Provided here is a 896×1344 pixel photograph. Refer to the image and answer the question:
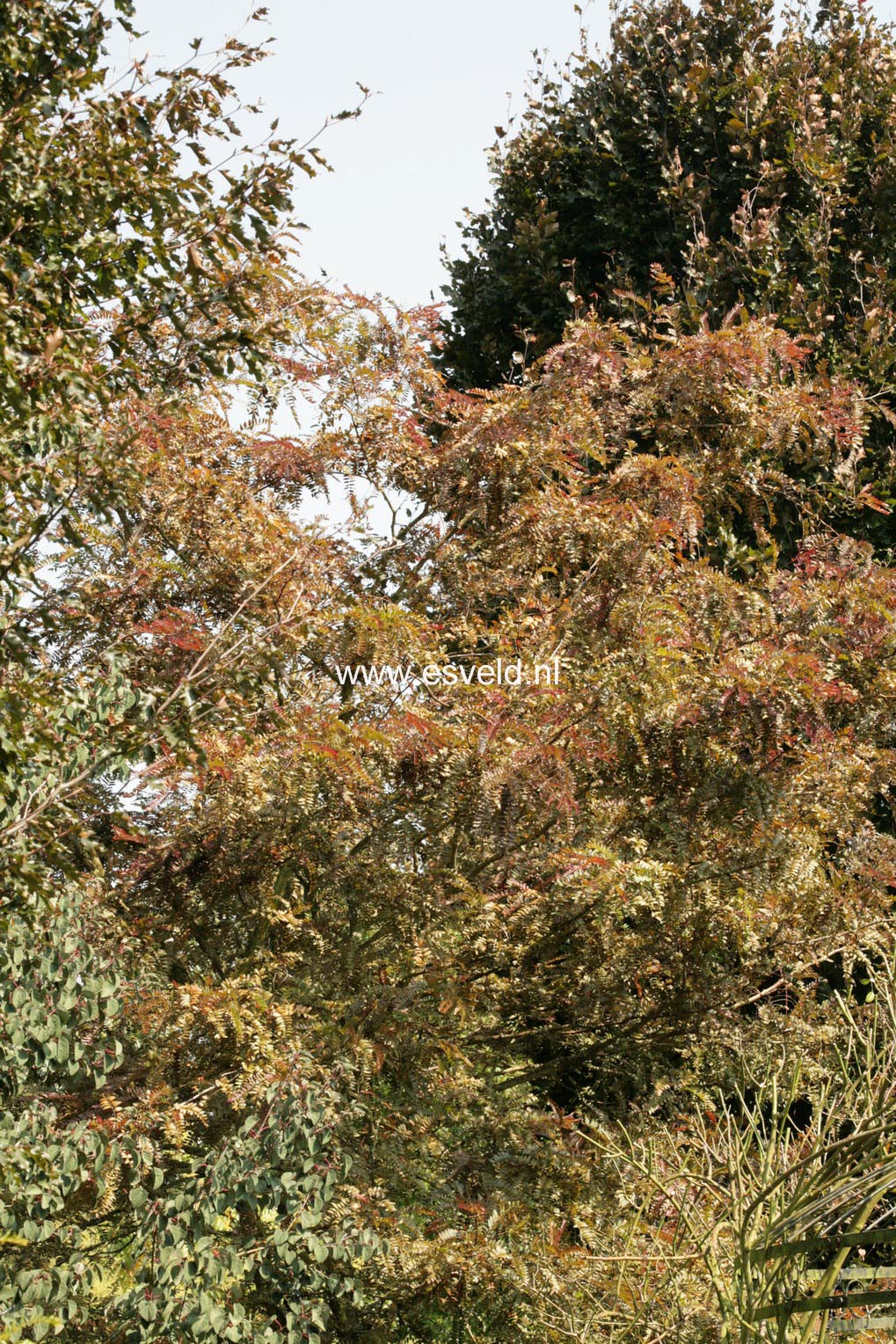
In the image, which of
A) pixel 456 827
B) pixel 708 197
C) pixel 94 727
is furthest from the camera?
pixel 708 197

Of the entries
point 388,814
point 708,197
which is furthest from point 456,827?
point 708,197

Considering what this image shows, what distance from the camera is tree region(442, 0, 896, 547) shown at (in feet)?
25.6

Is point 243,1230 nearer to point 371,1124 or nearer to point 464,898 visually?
point 371,1124

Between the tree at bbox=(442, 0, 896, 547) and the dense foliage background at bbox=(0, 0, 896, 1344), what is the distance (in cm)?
155

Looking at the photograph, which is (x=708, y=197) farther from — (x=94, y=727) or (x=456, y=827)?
(x=94, y=727)

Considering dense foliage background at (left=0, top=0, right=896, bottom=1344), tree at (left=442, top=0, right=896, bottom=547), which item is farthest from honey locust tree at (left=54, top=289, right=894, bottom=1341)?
tree at (left=442, top=0, right=896, bottom=547)

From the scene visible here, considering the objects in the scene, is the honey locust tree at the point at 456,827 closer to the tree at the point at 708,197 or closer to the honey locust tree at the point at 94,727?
the honey locust tree at the point at 94,727

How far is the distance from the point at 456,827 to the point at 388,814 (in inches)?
10.6

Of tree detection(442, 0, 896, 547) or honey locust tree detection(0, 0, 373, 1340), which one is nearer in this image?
honey locust tree detection(0, 0, 373, 1340)

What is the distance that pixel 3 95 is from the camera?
10.6 ft

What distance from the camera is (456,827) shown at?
4371 millimetres

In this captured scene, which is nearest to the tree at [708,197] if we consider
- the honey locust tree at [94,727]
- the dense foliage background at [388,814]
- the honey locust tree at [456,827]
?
the dense foliage background at [388,814]

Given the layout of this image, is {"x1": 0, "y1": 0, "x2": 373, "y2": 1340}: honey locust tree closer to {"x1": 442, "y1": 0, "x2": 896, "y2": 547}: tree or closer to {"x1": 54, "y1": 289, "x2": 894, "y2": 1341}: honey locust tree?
{"x1": 54, "y1": 289, "x2": 894, "y2": 1341}: honey locust tree

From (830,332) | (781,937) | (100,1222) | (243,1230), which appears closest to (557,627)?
(781,937)
